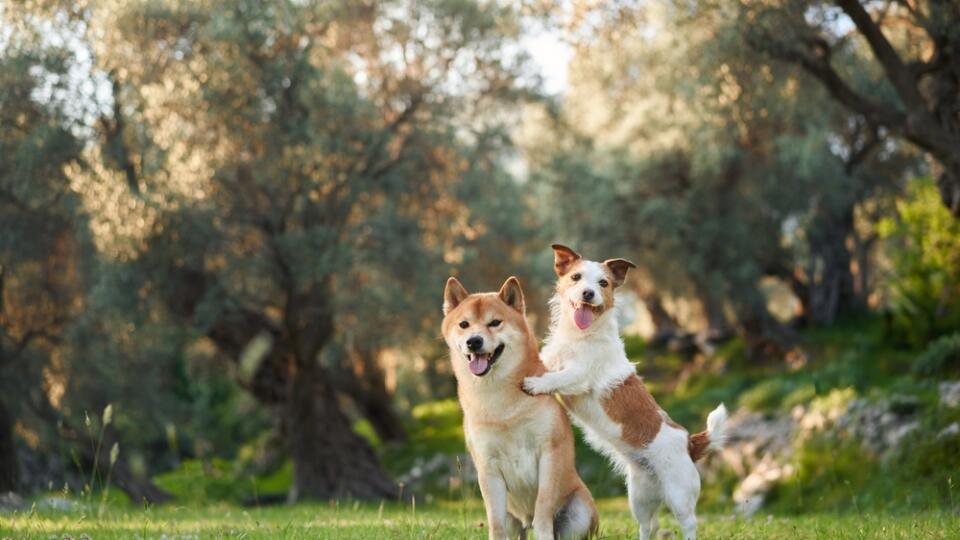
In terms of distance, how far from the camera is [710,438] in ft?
28.2

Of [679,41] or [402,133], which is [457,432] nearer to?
[402,133]

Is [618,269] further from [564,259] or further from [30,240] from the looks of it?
[30,240]

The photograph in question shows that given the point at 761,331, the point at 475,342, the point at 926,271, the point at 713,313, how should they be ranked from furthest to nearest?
the point at 713,313
the point at 761,331
the point at 926,271
the point at 475,342

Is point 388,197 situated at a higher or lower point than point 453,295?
higher

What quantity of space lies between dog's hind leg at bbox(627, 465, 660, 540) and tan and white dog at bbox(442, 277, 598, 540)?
1.83ft

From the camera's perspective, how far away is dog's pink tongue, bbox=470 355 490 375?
7.51m

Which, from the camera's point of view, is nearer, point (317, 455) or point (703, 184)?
point (317, 455)

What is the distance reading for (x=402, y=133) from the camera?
2312 cm

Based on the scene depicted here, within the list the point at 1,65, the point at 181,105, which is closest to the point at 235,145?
the point at 181,105

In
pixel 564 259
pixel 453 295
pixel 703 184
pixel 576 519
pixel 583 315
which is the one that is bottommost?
pixel 576 519

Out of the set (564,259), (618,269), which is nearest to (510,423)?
(564,259)

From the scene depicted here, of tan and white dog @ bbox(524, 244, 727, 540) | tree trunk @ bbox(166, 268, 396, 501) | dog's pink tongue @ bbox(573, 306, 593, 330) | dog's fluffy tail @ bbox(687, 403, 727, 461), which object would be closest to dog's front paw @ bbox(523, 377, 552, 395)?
tan and white dog @ bbox(524, 244, 727, 540)

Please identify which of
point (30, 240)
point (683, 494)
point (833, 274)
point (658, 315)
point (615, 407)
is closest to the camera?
point (683, 494)

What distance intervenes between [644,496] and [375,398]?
25.2 m
